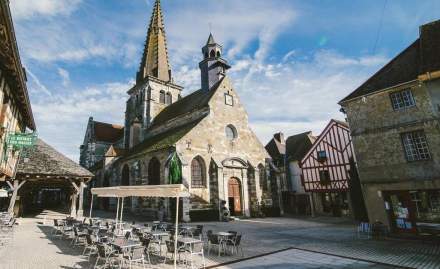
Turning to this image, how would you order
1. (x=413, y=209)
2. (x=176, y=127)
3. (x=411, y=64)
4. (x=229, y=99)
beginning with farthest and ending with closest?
(x=176, y=127) < (x=229, y=99) < (x=411, y=64) < (x=413, y=209)

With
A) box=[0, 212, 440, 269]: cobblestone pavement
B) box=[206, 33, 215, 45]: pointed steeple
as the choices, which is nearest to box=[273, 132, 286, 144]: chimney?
box=[206, 33, 215, 45]: pointed steeple

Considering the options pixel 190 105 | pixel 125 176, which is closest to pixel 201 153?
pixel 190 105

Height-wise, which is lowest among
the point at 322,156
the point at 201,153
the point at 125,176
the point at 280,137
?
the point at 125,176

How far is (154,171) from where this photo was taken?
1931cm

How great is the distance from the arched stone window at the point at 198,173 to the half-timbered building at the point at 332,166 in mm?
8433

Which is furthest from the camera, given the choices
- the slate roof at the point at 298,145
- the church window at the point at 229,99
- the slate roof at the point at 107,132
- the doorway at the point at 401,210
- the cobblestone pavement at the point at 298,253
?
the slate roof at the point at 107,132

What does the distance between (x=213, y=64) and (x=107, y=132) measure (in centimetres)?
2040

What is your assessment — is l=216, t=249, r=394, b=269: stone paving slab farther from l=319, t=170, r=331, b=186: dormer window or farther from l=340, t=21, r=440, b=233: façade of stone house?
l=319, t=170, r=331, b=186: dormer window

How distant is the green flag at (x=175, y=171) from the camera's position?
15.6 m

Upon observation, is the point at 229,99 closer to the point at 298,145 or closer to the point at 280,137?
the point at 298,145

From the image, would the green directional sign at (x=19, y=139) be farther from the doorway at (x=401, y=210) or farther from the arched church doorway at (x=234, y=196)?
the doorway at (x=401, y=210)

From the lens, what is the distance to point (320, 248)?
8250mm

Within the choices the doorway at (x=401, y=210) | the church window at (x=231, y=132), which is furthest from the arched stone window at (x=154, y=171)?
the doorway at (x=401, y=210)

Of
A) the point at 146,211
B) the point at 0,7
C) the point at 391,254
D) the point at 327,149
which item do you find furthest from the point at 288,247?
the point at 146,211
